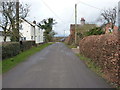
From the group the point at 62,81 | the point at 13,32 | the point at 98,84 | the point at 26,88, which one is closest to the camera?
the point at 26,88

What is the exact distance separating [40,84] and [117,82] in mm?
2814

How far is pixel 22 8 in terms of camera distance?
2589 cm

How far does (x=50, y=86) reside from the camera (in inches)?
248

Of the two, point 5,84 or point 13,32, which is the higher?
point 13,32

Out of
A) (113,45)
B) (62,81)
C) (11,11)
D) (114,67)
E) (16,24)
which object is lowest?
(62,81)

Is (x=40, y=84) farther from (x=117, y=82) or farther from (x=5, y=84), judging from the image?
(x=117, y=82)

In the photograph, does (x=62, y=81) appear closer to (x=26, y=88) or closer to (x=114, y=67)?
(x=26, y=88)

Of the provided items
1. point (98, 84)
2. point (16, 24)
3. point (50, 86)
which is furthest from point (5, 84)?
point (16, 24)

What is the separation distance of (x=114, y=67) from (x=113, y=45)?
88 cm

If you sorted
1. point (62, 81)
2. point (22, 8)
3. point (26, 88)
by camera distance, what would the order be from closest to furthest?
point (26, 88) < point (62, 81) < point (22, 8)

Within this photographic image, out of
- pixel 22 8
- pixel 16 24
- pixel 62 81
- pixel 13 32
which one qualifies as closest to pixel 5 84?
pixel 62 81

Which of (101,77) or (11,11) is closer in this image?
(101,77)

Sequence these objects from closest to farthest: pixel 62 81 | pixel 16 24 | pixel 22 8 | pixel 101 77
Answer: pixel 62 81 → pixel 101 77 → pixel 16 24 → pixel 22 8

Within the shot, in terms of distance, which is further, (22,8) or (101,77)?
(22,8)
